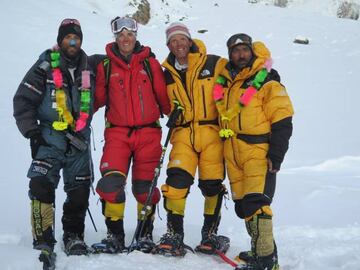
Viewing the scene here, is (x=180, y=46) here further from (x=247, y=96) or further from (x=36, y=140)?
(x=36, y=140)

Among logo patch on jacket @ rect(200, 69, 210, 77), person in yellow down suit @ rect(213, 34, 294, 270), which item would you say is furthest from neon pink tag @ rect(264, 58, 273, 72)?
logo patch on jacket @ rect(200, 69, 210, 77)

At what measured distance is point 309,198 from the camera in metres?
6.79

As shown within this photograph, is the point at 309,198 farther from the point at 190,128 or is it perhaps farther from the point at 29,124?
the point at 29,124

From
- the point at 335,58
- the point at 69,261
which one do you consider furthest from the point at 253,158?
the point at 335,58

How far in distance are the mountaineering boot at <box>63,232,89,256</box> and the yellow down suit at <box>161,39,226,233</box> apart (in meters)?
0.93

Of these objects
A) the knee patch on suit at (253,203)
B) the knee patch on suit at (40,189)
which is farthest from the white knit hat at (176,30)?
the knee patch on suit at (40,189)

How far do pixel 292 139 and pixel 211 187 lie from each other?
6753mm

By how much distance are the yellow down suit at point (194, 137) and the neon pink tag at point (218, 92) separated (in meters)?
0.10

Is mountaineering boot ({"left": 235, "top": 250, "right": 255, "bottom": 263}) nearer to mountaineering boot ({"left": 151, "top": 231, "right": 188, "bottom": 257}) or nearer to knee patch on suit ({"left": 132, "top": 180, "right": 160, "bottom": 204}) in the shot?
mountaineering boot ({"left": 151, "top": 231, "right": 188, "bottom": 257})

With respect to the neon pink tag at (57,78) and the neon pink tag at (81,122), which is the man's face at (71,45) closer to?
the neon pink tag at (57,78)

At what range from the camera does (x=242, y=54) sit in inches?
168

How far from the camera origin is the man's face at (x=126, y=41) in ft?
15.0

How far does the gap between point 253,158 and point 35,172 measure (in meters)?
2.11

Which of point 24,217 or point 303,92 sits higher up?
point 303,92
